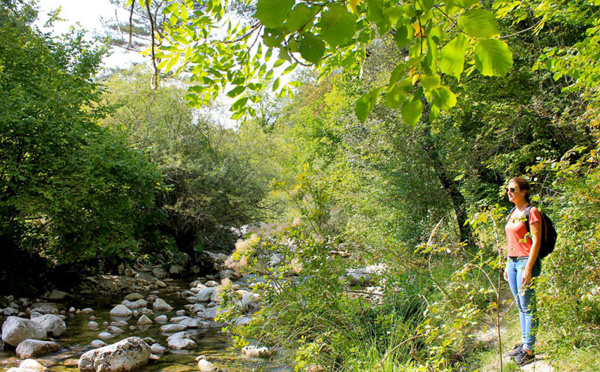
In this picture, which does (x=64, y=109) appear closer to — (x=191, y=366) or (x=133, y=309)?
(x=133, y=309)

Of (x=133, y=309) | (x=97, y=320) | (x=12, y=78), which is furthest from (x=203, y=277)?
(x=12, y=78)

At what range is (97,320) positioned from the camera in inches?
315

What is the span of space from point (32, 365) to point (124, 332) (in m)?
2.13

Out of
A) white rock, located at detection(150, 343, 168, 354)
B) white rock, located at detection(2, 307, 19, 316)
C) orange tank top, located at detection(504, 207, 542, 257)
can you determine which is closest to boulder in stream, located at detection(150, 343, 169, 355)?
white rock, located at detection(150, 343, 168, 354)

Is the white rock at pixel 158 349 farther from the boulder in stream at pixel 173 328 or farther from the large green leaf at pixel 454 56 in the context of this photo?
the large green leaf at pixel 454 56

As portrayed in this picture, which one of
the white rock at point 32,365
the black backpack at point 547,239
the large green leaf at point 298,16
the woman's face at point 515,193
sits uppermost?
the large green leaf at point 298,16

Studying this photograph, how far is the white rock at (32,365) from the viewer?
17.1 ft

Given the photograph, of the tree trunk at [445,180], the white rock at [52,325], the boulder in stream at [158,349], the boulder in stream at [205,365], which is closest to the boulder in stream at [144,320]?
the white rock at [52,325]

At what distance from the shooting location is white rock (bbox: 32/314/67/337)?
6.84 m

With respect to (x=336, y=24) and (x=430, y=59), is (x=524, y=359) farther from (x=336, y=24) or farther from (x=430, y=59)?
(x=336, y=24)

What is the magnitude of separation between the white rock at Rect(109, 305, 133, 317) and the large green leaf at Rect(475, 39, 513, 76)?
30.0ft

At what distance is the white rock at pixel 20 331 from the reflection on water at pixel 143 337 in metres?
0.21

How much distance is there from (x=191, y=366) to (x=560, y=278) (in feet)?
16.2

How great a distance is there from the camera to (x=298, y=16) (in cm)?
124
